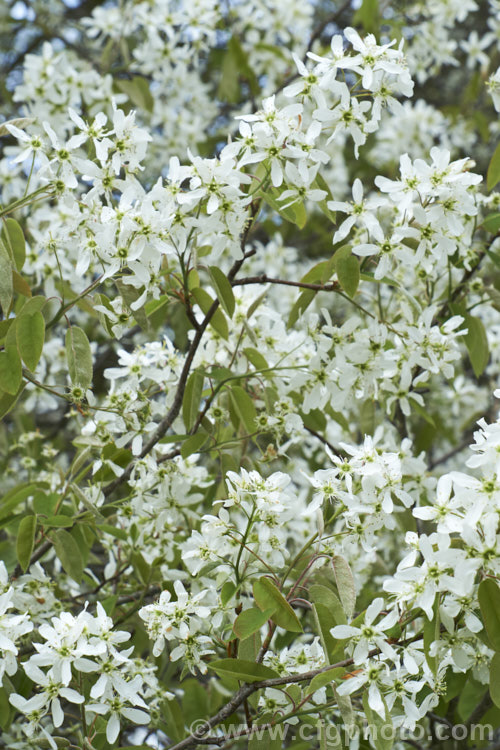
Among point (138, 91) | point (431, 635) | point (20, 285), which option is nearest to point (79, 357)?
point (20, 285)

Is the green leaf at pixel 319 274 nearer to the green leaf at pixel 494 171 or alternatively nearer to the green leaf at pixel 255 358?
→ the green leaf at pixel 255 358

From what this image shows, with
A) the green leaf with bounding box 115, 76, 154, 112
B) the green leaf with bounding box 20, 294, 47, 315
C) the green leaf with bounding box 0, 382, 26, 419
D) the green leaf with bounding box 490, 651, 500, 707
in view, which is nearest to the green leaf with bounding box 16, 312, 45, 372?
the green leaf with bounding box 20, 294, 47, 315

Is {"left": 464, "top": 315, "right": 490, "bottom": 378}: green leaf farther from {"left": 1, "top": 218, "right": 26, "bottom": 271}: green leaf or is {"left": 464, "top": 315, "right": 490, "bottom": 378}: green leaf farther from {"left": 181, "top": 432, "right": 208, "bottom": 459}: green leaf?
{"left": 1, "top": 218, "right": 26, "bottom": 271}: green leaf

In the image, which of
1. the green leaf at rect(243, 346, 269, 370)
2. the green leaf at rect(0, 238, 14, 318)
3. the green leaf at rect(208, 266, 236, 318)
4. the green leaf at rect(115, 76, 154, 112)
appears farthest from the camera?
the green leaf at rect(115, 76, 154, 112)

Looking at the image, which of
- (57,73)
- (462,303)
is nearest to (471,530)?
(462,303)

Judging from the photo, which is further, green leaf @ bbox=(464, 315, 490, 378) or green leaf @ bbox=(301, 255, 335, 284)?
green leaf @ bbox=(464, 315, 490, 378)

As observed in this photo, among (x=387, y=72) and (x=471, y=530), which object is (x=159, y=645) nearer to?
(x=471, y=530)
